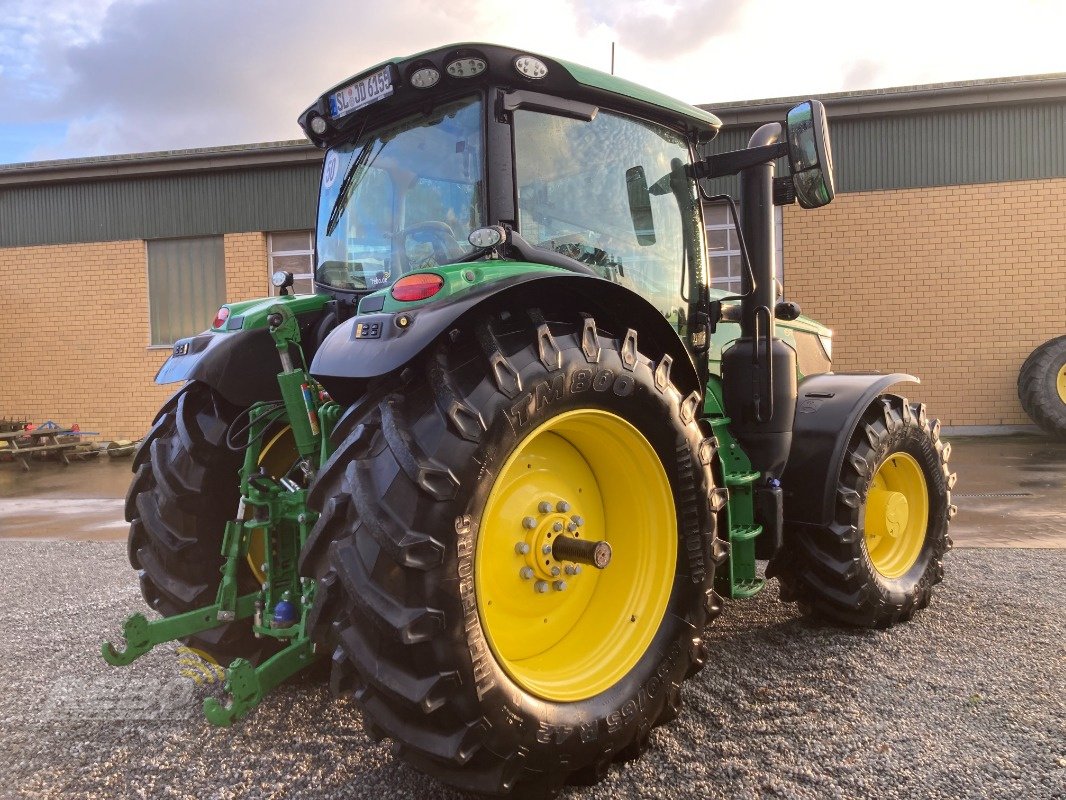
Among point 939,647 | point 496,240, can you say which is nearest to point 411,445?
point 496,240

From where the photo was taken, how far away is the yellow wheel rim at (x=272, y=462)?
9.84ft

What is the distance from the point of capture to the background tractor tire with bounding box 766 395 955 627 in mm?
3461

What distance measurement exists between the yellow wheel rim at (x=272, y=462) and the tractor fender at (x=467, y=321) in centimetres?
86

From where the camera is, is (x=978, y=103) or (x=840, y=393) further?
(x=978, y=103)

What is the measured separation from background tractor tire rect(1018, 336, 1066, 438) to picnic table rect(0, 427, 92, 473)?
13653 millimetres

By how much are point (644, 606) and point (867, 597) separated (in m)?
1.49

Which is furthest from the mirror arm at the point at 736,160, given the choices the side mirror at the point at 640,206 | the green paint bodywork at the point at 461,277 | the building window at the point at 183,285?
the building window at the point at 183,285

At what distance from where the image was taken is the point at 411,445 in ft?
6.30

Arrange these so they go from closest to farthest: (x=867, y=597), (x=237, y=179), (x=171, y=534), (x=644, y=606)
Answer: (x=644, y=606)
(x=171, y=534)
(x=867, y=597)
(x=237, y=179)

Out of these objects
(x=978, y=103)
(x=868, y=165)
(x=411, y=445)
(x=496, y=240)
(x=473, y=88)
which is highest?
(x=978, y=103)

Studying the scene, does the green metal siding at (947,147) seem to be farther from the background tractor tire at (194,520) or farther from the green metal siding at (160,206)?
the background tractor tire at (194,520)

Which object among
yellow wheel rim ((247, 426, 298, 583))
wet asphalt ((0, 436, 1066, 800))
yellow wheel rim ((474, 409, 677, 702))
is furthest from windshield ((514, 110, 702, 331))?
wet asphalt ((0, 436, 1066, 800))

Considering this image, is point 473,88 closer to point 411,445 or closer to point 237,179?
point 411,445

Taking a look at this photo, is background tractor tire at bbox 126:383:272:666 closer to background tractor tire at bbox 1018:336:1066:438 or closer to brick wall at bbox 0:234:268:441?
brick wall at bbox 0:234:268:441
